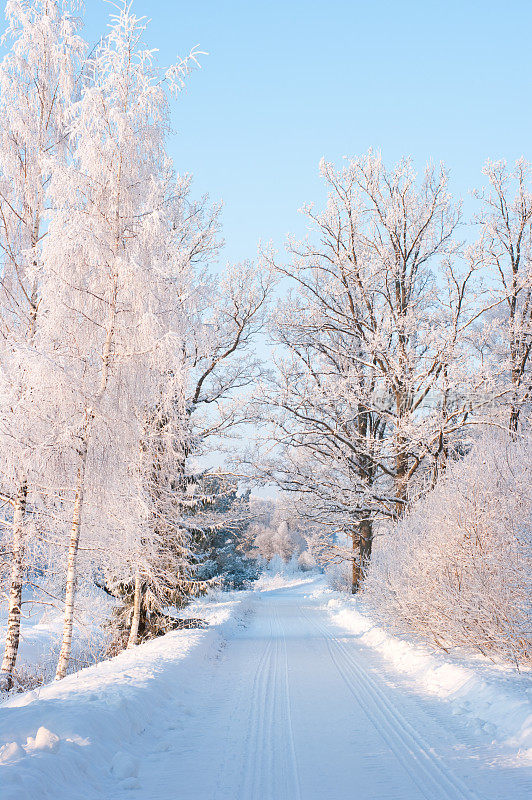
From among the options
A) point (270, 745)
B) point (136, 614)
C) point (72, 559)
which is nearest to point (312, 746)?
point (270, 745)

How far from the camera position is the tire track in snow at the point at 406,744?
427 cm

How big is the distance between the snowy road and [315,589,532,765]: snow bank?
262mm

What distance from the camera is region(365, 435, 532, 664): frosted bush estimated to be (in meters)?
7.50

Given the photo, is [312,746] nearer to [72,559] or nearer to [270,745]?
[270,745]

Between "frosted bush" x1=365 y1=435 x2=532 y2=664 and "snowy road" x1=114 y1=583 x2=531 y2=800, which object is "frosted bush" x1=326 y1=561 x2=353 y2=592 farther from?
"snowy road" x1=114 y1=583 x2=531 y2=800

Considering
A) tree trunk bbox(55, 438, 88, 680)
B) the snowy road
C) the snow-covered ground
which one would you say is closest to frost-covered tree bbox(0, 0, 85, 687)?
tree trunk bbox(55, 438, 88, 680)

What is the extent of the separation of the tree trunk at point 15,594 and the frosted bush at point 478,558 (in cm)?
662

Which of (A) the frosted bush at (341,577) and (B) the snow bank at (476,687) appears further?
(A) the frosted bush at (341,577)

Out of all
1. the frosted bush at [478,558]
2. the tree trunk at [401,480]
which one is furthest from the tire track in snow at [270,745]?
the tree trunk at [401,480]

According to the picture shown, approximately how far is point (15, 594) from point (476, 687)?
6.85 meters

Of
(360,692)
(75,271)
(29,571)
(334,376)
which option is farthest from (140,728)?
(334,376)

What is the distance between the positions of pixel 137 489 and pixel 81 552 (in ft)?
4.63

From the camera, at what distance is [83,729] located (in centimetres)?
492

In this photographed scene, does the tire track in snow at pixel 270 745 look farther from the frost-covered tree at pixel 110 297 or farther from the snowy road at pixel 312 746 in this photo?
the frost-covered tree at pixel 110 297
